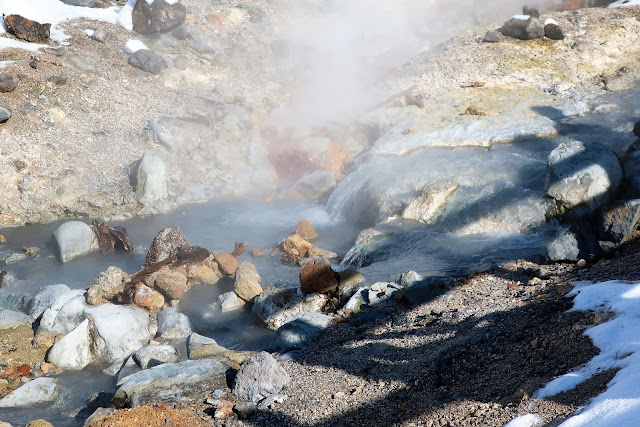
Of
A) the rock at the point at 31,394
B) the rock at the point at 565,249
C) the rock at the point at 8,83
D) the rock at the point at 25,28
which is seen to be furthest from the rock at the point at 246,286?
the rock at the point at 25,28

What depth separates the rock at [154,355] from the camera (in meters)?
5.89

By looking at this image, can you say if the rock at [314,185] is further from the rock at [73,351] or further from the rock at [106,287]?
the rock at [73,351]

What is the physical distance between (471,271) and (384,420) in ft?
10.4

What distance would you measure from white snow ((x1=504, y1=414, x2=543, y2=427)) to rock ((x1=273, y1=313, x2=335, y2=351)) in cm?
288

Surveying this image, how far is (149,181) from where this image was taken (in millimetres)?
10938

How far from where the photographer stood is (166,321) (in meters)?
6.79

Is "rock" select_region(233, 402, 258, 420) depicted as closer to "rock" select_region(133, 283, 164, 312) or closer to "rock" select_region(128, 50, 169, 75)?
"rock" select_region(133, 283, 164, 312)

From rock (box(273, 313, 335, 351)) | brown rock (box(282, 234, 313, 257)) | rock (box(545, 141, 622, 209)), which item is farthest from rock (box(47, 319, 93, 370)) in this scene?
rock (box(545, 141, 622, 209))

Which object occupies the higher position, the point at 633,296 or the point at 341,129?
the point at 633,296

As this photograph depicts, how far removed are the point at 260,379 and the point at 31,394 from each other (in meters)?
2.62

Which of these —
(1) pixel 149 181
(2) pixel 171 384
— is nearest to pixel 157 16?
(1) pixel 149 181

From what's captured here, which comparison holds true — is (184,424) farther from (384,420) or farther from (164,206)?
(164,206)

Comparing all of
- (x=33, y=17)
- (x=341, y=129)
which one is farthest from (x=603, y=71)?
(x=33, y=17)

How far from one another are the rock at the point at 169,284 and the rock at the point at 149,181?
3.70m
